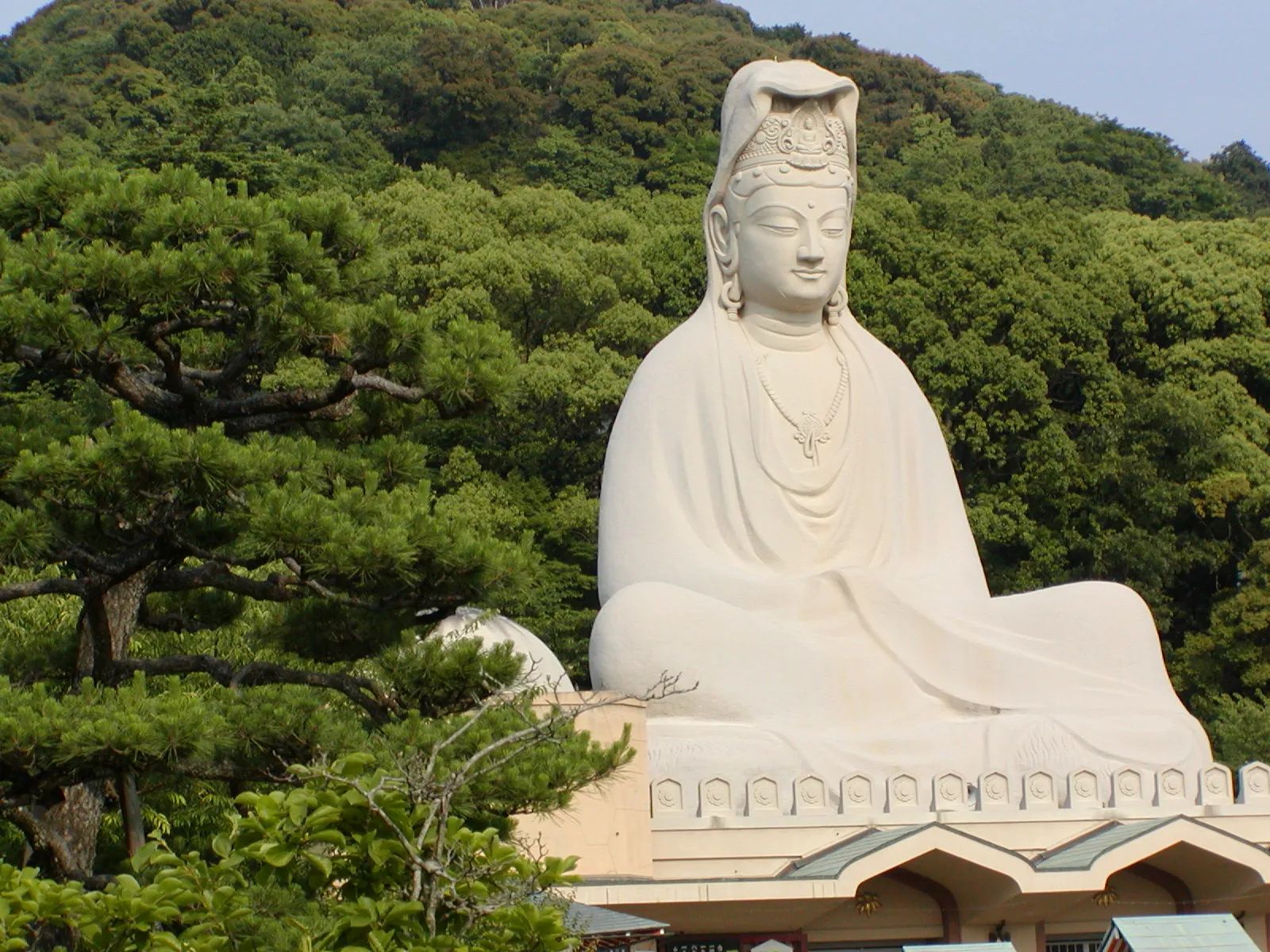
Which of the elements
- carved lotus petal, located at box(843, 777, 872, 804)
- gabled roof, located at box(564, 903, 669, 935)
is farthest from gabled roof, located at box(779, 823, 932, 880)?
gabled roof, located at box(564, 903, 669, 935)

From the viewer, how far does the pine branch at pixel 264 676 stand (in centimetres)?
886

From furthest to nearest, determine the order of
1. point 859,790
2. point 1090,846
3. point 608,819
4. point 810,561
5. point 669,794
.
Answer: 1. point 810,561
2. point 859,790
3. point 669,794
4. point 1090,846
5. point 608,819

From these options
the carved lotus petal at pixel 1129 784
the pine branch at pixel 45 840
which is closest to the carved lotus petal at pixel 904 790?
the carved lotus petal at pixel 1129 784

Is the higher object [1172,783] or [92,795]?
[92,795]

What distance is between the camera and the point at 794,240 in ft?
47.5

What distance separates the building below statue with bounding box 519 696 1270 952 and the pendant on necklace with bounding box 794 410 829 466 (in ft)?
9.30

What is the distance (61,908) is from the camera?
5.86m

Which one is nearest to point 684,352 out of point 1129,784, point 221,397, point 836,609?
point 836,609

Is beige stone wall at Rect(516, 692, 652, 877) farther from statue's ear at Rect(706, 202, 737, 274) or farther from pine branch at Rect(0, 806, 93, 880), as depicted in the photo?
statue's ear at Rect(706, 202, 737, 274)

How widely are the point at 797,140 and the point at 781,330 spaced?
1318 mm

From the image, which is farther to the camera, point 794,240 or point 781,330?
point 781,330

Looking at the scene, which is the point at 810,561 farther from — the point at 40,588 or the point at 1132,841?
the point at 40,588

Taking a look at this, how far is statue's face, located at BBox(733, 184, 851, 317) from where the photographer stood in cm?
1447

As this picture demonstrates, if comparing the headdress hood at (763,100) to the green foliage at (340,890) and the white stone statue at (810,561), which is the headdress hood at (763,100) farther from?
the green foliage at (340,890)
